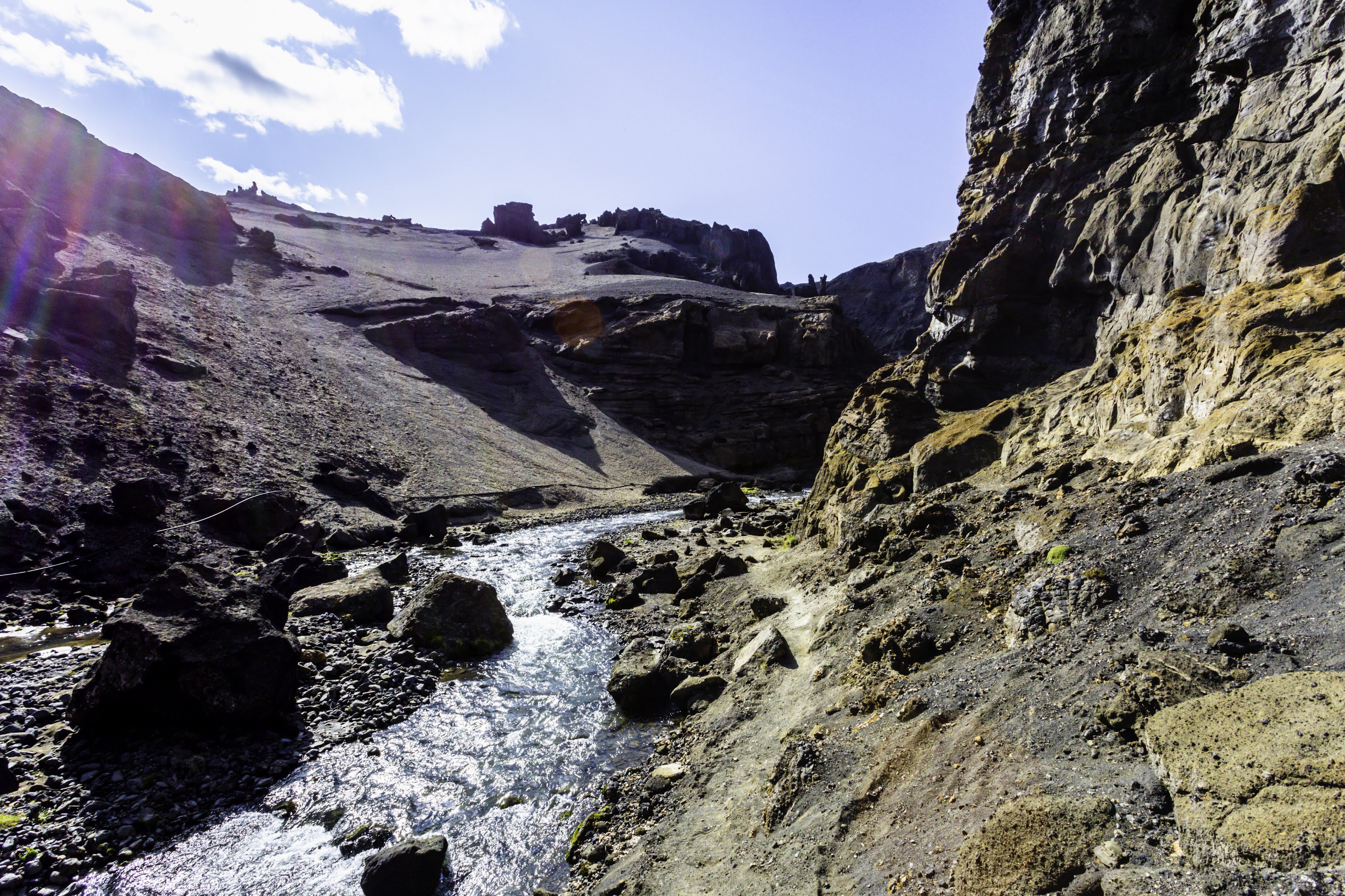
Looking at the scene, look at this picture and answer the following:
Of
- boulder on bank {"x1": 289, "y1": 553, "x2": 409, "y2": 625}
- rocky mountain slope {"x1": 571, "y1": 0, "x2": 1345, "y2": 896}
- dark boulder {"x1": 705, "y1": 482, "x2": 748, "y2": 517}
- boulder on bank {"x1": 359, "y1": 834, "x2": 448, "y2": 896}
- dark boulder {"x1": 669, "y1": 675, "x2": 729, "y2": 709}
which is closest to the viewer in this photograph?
rocky mountain slope {"x1": 571, "y1": 0, "x2": 1345, "y2": 896}

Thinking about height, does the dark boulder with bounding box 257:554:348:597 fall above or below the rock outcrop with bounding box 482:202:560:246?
below

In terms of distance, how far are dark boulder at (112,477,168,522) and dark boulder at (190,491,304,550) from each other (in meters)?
1.96

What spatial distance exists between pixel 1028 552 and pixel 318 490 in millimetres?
32901

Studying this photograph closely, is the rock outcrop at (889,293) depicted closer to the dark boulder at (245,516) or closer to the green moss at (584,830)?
the dark boulder at (245,516)

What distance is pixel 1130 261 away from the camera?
20859 mm

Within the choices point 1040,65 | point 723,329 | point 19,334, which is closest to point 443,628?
point 19,334

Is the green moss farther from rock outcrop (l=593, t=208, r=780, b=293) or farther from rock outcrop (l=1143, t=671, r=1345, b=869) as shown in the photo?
rock outcrop (l=593, t=208, r=780, b=293)

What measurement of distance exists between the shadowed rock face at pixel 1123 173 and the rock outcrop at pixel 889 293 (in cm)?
9746

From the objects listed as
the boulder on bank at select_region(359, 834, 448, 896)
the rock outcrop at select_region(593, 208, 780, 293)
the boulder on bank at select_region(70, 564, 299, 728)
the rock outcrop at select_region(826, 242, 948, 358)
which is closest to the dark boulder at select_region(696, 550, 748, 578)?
the boulder on bank at select_region(70, 564, 299, 728)

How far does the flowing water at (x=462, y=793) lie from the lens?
8.42 metres

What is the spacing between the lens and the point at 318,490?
33.4 metres

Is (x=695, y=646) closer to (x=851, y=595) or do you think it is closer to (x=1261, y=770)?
(x=851, y=595)

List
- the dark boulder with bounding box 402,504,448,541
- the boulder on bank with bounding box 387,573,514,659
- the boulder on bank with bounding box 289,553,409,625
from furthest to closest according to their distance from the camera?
the dark boulder with bounding box 402,504,448,541 < the boulder on bank with bounding box 289,553,409,625 < the boulder on bank with bounding box 387,573,514,659

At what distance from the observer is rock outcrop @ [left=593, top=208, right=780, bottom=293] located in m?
111
